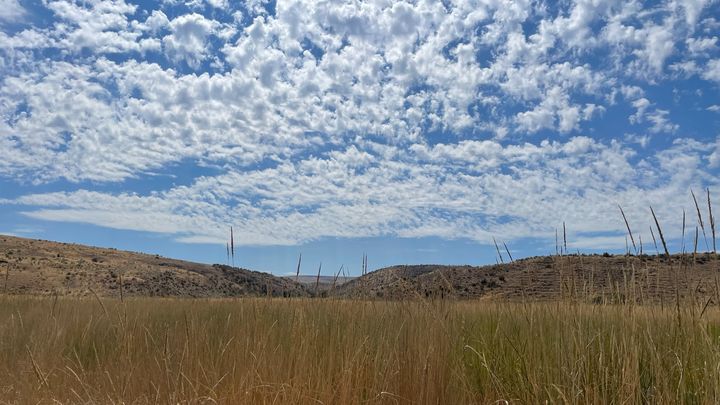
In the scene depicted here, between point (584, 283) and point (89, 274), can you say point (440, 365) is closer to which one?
point (584, 283)

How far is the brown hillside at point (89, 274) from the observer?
105 ft

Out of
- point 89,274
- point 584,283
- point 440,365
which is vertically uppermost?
point 89,274

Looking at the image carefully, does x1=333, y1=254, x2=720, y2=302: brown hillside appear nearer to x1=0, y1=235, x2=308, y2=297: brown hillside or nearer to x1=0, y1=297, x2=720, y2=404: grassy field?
x1=0, y1=297, x2=720, y2=404: grassy field

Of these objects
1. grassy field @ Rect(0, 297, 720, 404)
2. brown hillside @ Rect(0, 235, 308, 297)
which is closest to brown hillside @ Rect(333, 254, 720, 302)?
grassy field @ Rect(0, 297, 720, 404)

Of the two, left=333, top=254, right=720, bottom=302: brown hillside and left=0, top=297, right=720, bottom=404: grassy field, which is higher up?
left=333, top=254, right=720, bottom=302: brown hillside

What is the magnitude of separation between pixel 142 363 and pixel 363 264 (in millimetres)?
2113

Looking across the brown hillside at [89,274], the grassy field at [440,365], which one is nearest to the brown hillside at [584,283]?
the grassy field at [440,365]

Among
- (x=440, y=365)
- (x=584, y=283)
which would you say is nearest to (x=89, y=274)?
(x=440, y=365)

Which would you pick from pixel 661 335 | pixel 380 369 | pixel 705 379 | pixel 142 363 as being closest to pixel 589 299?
pixel 661 335

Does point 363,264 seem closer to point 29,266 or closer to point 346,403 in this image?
point 346,403

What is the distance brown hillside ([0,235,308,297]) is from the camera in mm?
31922

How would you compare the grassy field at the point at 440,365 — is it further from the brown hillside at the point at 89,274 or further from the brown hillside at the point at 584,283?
the brown hillside at the point at 89,274

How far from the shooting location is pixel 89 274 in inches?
1432

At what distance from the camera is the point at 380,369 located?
4.05 m
